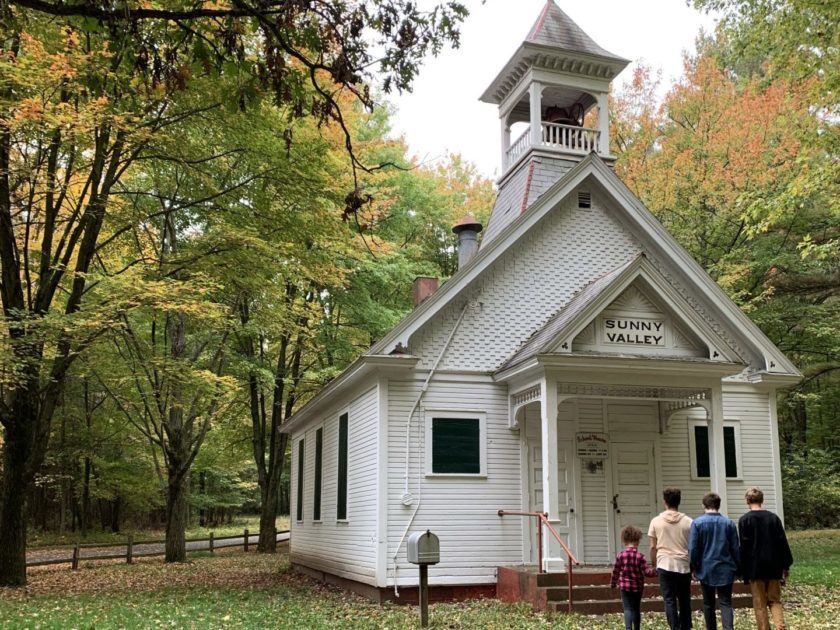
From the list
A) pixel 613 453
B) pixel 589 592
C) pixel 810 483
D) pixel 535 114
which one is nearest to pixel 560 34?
pixel 535 114

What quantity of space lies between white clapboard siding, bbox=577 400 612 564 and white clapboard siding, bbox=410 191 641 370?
1829 mm

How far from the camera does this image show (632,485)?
14289 mm

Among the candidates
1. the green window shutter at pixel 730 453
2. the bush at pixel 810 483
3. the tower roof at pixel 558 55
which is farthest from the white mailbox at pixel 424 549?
the bush at pixel 810 483

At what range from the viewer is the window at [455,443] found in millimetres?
13250

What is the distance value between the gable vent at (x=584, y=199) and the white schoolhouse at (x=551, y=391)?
24 millimetres

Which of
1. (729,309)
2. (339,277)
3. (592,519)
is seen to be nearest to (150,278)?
(339,277)

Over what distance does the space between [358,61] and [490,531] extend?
9915 mm

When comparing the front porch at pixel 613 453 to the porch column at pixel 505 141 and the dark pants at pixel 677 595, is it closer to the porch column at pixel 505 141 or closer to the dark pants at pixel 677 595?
the dark pants at pixel 677 595

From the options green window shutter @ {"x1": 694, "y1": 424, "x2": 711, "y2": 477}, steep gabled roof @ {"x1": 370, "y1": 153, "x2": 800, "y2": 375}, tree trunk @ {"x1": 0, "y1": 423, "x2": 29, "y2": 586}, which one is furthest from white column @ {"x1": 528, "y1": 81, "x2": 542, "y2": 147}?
tree trunk @ {"x1": 0, "y1": 423, "x2": 29, "y2": 586}

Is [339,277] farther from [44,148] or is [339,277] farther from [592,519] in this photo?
[592,519]

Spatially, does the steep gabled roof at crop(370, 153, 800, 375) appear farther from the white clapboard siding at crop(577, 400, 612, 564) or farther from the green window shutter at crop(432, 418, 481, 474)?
the white clapboard siding at crop(577, 400, 612, 564)

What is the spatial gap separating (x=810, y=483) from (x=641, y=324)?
16.3m

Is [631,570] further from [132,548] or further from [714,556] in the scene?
[132,548]

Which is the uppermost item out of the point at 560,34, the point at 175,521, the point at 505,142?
the point at 560,34
